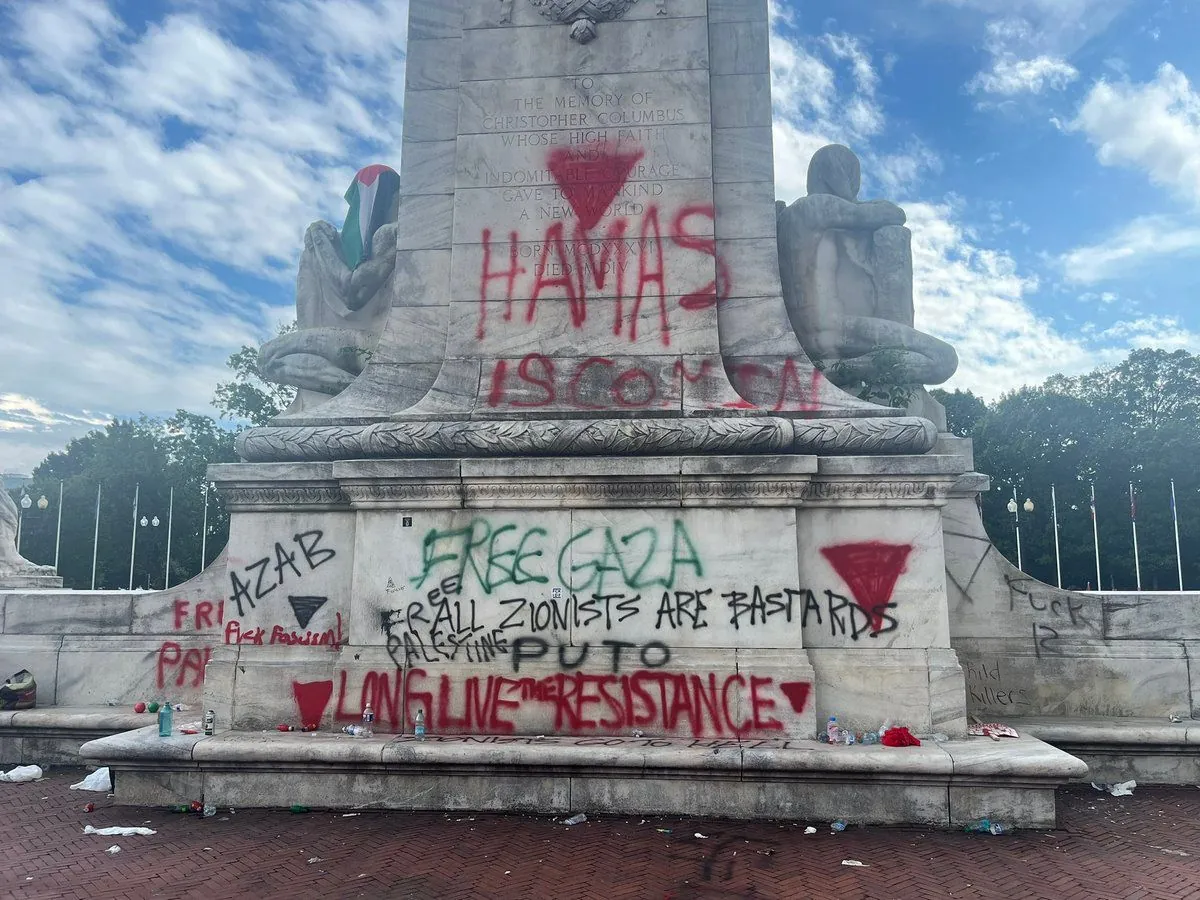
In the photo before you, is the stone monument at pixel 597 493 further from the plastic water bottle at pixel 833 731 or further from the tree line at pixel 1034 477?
the tree line at pixel 1034 477

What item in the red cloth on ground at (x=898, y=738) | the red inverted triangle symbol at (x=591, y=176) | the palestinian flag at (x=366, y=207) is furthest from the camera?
the palestinian flag at (x=366, y=207)

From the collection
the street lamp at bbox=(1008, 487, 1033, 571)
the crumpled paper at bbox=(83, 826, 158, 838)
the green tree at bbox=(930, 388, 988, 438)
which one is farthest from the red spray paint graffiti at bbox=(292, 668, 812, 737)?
the green tree at bbox=(930, 388, 988, 438)

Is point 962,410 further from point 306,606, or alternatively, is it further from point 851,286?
point 306,606

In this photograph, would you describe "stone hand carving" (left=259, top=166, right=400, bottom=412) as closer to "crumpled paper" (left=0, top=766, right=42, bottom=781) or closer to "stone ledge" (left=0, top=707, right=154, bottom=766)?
"stone ledge" (left=0, top=707, right=154, bottom=766)

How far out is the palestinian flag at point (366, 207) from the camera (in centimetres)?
1093

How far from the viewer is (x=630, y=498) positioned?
315 inches

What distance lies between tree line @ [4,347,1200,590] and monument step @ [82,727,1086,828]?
31.3m

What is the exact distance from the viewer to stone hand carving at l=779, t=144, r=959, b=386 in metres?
9.59

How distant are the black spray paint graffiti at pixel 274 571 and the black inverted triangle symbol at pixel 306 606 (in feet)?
0.25

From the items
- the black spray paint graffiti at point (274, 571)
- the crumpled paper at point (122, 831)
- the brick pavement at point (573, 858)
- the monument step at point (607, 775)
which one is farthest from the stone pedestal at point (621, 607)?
the crumpled paper at point (122, 831)

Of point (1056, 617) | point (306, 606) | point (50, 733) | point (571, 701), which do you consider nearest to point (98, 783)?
point (50, 733)

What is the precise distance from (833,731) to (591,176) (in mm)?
6342

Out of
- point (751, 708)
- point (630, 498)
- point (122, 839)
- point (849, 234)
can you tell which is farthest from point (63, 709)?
point (849, 234)

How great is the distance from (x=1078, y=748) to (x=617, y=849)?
4.87 m
